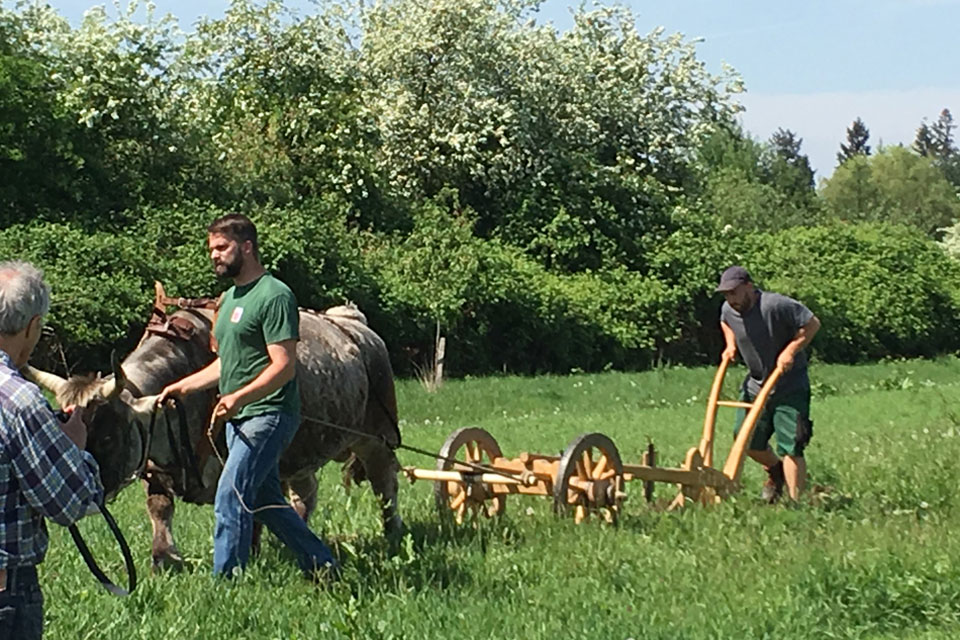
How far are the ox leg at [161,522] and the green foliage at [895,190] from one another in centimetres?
9563

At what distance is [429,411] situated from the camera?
22.3m

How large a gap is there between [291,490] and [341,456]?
44 cm

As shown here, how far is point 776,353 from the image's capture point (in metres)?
11.4

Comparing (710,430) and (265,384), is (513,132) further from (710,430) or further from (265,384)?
(265,384)

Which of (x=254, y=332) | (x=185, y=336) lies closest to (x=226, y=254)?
(x=254, y=332)

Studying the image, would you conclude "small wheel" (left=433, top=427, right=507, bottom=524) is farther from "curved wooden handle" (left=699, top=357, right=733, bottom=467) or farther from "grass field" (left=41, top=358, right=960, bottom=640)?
"curved wooden handle" (left=699, top=357, right=733, bottom=467)

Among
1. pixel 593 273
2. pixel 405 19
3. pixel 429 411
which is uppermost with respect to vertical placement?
pixel 405 19

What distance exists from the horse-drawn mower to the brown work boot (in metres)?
0.51

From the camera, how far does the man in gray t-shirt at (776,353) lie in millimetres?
11297

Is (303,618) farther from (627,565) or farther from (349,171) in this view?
(349,171)

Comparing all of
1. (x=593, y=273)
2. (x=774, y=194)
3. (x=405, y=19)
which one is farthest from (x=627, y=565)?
(x=774, y=194)

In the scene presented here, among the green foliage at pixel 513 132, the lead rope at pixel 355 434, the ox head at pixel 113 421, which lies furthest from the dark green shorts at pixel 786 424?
the green foliage at pixel 513 132

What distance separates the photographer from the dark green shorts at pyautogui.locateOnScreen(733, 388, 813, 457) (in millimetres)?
11328

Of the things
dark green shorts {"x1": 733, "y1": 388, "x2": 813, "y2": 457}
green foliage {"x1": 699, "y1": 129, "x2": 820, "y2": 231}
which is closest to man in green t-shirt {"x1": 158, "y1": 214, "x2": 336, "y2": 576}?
dark green shorts {"x1": 733, "y1": 388, "x2": 813, "y2": 457}
